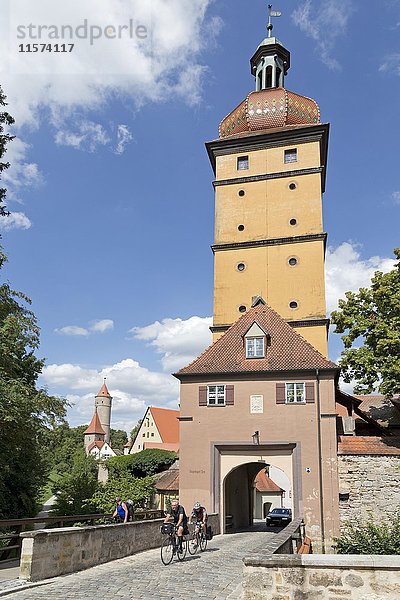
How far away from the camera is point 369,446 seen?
22.0 meters

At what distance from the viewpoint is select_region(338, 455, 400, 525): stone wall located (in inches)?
829

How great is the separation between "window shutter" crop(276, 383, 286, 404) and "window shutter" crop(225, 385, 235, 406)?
1861 millimetres

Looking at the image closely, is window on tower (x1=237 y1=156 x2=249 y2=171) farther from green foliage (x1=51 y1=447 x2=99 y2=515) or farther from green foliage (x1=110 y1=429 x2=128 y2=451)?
green foliage (x1=110 y1=429 x2=128 y2=451)

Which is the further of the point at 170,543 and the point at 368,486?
the point at 368,486

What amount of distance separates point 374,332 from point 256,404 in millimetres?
5641

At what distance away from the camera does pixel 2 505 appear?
22.4 metres

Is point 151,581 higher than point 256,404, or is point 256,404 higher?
point 256,404

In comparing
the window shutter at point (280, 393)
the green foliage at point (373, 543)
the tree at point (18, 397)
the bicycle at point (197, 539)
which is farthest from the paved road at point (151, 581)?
the window shutter at point (280, 393)

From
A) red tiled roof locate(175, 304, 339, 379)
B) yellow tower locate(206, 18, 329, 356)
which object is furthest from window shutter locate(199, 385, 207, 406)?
yellow tower locate(206, 18, 329, 356)

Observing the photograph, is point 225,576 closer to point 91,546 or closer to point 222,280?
point 91,546

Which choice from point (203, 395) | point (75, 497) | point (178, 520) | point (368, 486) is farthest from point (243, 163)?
point (178, 520)

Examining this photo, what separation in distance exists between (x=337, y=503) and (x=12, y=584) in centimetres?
1478

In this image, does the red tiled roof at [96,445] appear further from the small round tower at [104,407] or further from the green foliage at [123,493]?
the green foliage at [123,493]

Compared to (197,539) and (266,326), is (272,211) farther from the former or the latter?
(197,539)
